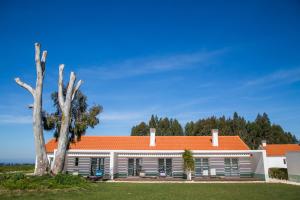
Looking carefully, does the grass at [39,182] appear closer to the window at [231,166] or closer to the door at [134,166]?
the door at [134,166]

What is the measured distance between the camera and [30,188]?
13305mm

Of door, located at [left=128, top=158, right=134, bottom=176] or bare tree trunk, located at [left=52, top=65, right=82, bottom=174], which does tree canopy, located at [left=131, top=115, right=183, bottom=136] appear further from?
bare tree trunk, located at [left=52, top=65, right=82, bottom=174]

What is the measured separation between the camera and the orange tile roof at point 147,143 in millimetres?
26641

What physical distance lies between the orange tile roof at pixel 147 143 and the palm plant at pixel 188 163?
2.06 meters

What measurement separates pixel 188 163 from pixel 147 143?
19.4ft

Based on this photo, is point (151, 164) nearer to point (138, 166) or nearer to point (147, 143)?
point (138, 166)

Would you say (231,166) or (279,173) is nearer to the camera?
(279,173)

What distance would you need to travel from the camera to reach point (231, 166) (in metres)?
26.2

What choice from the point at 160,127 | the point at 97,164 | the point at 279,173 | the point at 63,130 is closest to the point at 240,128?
the point at 160,127

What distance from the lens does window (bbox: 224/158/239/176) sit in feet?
85.9

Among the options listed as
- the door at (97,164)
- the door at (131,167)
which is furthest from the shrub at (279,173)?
the door at (97,164)

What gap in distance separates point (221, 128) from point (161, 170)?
1264 inches

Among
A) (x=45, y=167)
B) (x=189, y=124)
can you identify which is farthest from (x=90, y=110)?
(x=189, y=124)

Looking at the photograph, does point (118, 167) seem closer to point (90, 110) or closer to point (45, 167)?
point (90, 110)
